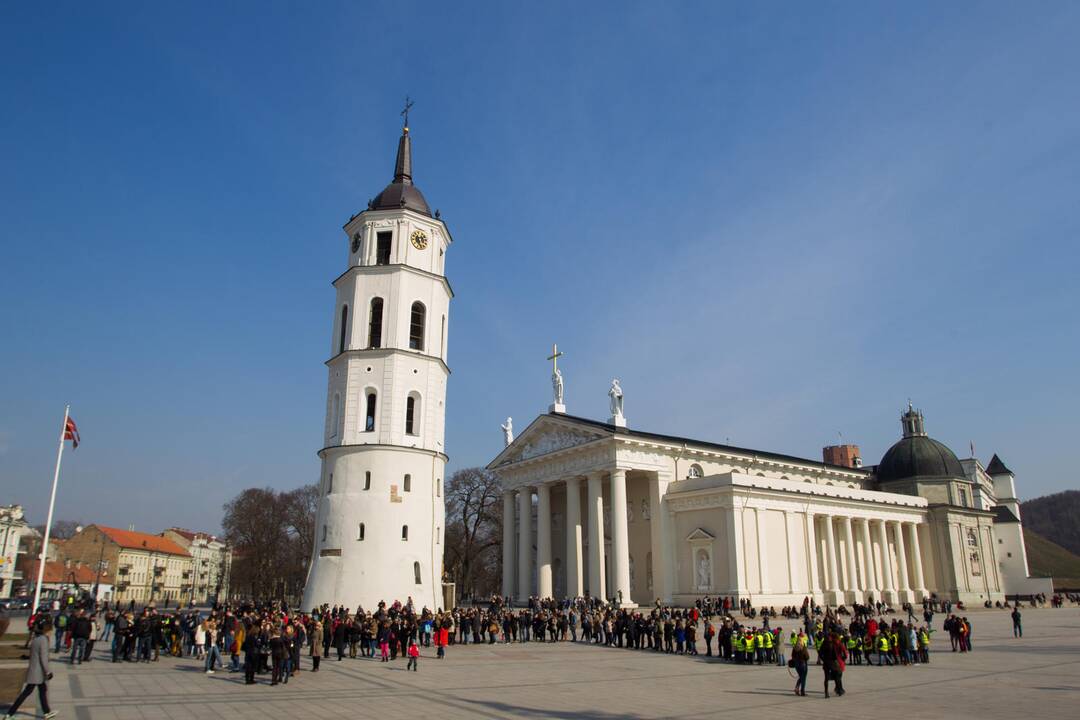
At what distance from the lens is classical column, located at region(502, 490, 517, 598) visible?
176 ft

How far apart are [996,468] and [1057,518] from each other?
5883cm

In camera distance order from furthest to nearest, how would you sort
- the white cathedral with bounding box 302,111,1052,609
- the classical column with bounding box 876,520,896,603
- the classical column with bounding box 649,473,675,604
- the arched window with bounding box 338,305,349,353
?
the classical column with bounding box 876,520,896,603 → the classical column with bounding box 649,473,675,604 → the arched window with bounding box 338,305,349,353 → the white cathedral with bounding box 302,111,1052,609

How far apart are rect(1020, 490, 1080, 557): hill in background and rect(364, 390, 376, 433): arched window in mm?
140265

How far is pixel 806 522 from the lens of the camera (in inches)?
1895

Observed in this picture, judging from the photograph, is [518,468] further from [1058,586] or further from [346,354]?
[1058,586]

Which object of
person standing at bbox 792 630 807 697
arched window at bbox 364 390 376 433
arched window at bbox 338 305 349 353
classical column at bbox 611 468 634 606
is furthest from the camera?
classical column at bbox 611 468 634 606

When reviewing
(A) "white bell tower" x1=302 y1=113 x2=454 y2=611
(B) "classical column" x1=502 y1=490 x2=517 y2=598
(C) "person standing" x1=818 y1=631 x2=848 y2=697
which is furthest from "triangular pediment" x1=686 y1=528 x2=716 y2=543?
(C) "person standing" x1=818 y1=631 x2=848 y2=697

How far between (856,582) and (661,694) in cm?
4177

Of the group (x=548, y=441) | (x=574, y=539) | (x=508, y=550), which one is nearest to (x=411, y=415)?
(x=574, y=539)

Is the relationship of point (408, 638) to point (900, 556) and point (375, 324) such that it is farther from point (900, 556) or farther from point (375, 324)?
point (900, 556)

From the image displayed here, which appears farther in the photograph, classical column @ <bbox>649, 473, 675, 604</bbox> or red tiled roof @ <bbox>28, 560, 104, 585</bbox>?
red tiled roof @ <bbox>28, 560, 104, 585</bbox>

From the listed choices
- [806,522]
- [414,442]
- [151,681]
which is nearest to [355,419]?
[414,442]

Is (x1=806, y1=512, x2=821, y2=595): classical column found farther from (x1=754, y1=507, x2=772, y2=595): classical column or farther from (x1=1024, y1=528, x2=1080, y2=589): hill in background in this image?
(x1=1024, y1=528, x2=1080, y2=589): hill in background

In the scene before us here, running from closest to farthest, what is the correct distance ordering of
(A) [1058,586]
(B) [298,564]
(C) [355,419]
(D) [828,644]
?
Result: 1. (D) [828,644]
2. (C) [355,419]
3. (B) [298,564]
4. (A) [1058,586]
